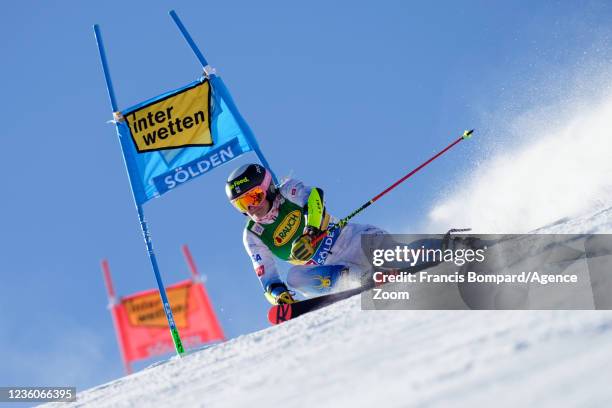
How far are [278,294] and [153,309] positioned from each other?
8.35m

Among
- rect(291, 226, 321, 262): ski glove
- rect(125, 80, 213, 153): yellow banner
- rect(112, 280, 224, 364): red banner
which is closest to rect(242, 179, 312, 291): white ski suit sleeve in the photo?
rect(291, 226, 321, 262): ski glove

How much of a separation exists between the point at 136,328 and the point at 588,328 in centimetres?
1278

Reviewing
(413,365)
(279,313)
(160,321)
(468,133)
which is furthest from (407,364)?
(160,321)

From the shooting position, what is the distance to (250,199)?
6.36m

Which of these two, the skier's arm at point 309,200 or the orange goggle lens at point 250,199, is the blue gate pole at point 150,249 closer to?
the orange goggle lens at point 250,199

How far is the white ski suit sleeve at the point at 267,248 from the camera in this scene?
21.2 feet

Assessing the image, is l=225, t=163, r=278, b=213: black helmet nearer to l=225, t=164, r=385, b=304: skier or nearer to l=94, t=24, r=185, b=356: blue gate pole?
l=225, t=164, r=385, b=304: skier

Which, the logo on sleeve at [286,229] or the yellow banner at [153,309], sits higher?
the yellow banner at [153,309]

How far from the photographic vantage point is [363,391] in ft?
6.31

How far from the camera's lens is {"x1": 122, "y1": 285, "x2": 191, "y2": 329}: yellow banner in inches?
541

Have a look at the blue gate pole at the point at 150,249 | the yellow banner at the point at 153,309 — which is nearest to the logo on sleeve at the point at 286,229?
the blue gate pole at the point at 150,249

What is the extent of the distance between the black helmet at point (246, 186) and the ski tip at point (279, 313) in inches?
46.4

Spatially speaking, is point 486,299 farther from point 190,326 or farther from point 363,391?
point 190,326

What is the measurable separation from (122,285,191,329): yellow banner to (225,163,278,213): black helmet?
7871 millimetres
